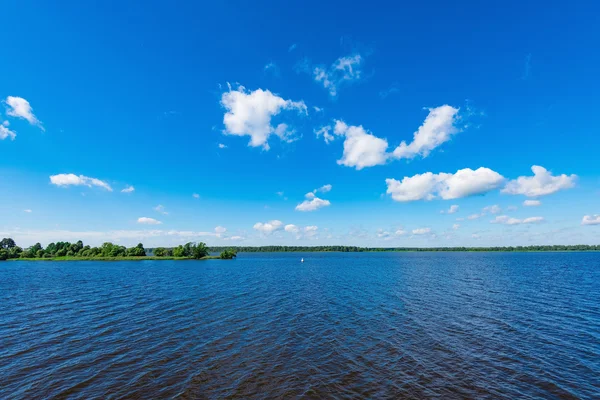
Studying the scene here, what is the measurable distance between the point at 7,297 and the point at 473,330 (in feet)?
221

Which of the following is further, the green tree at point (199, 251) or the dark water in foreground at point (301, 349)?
the green tree at point (199, 251)

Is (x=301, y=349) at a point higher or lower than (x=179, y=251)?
lower

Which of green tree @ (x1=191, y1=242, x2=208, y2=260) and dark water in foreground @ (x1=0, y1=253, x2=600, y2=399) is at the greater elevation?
green tree @ (x1=191, y1=242, x2=208, y2=260)

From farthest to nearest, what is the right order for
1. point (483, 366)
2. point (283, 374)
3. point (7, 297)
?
point (7, 297) → point (483, 366) → point (283, 374)

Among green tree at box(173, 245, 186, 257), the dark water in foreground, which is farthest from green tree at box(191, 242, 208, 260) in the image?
the dark water in foreground

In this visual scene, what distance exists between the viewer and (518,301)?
41.2 metres

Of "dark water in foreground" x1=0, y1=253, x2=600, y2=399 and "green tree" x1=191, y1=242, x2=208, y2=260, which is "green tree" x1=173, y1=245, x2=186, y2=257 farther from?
"dark water in foreground" x1=0, y1=253, x2=600, y2=399

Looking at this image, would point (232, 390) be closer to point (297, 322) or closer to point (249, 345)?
point (249, 345)

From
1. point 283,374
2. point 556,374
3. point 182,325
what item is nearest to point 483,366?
point 556,374

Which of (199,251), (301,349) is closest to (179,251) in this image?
(199,251)

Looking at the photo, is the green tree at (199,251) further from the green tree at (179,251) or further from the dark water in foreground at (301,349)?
the dark water in foreground at (301,349)

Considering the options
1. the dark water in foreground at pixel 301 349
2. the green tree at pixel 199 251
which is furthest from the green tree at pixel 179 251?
the dark water in foreground at pixel 301 349

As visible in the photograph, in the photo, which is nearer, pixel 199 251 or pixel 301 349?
pixel 301 349

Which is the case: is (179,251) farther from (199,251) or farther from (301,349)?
(301,349)
